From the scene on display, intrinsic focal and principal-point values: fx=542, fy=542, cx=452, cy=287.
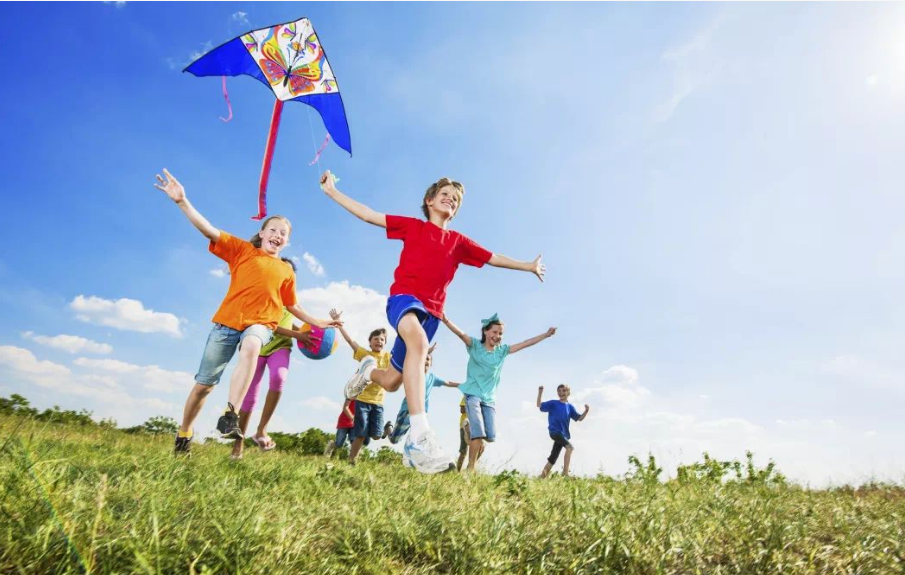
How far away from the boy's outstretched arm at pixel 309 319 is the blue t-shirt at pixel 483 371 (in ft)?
8.65

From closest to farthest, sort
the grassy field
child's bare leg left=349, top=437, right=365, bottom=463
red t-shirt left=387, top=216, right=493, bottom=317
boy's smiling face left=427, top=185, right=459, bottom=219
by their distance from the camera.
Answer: the grassy field → red t-shirt left=387, top=216, right=493, bottom=317 → boy's smiling face left=427, top=185, right=459, bottom=219 → child's bare leg left=349, top=437, right=365, bottom=463

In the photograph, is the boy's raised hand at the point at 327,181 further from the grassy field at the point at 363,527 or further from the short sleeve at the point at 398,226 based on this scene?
the grassy field at the point at 363,527

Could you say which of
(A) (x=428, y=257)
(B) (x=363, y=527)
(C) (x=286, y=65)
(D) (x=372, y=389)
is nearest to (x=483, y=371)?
(D) (x=372, y=389)

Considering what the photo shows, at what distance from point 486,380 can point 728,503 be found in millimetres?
4744

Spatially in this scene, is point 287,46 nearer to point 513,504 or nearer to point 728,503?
point 513,504

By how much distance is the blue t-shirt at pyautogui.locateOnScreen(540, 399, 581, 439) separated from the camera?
12.4 meters

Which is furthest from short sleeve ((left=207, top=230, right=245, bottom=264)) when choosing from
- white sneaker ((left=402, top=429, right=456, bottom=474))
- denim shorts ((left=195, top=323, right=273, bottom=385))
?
white sneaker ((left=402, top=429, right=456, bottom=474))

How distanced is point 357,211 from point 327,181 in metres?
0.47

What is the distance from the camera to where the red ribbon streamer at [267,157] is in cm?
713

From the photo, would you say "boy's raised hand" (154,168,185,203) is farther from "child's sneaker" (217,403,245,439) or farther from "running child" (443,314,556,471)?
"running child" (443,314,556,471)

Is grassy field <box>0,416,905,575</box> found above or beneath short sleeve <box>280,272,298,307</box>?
beneath

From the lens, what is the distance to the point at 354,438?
8.98 m

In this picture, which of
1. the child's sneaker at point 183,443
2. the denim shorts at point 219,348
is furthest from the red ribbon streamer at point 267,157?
the child's sneaker at point 183,443

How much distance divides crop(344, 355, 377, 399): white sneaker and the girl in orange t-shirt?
1518 mm
